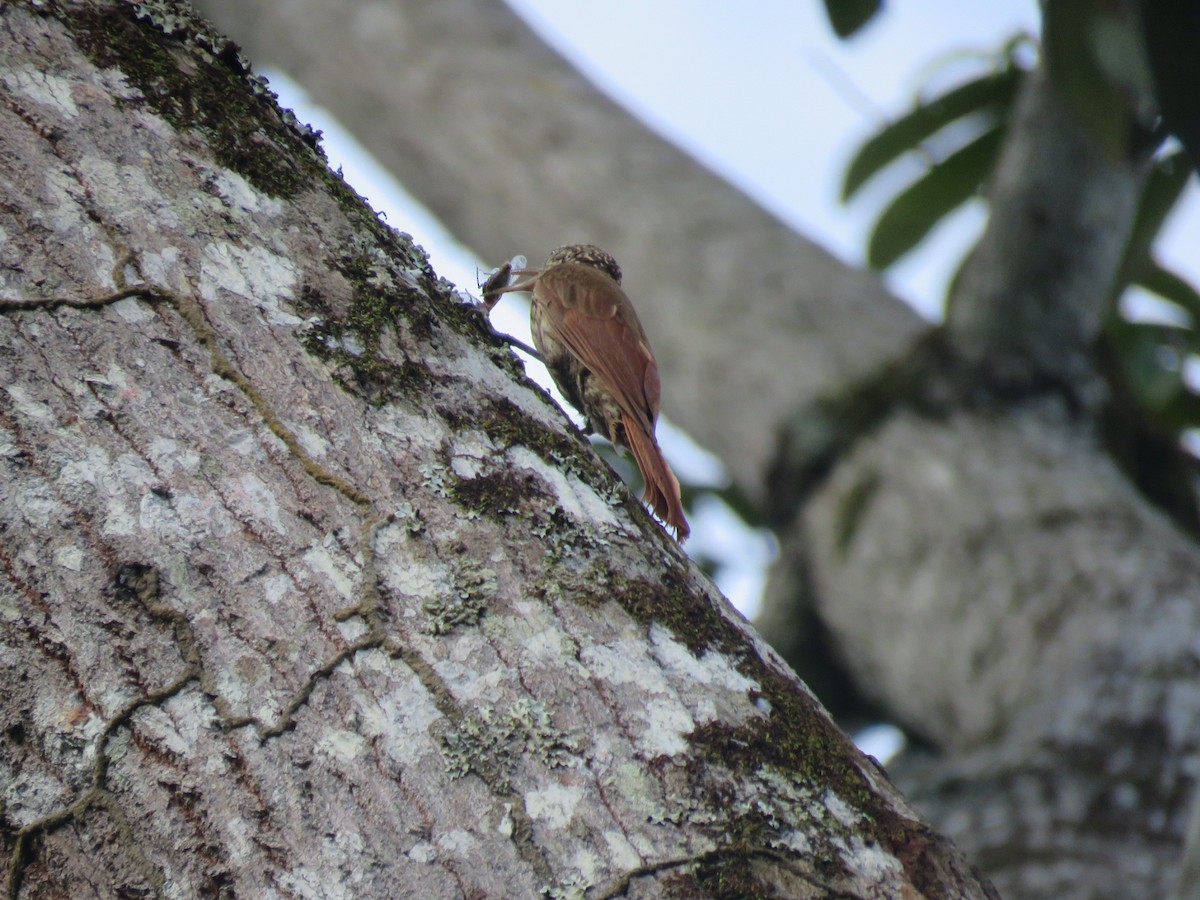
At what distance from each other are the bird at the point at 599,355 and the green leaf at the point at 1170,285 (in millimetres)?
3978

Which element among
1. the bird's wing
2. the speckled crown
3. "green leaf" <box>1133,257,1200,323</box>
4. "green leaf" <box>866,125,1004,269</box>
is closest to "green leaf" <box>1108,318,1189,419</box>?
"green leaf" <box>1133,257,1200,323</box>

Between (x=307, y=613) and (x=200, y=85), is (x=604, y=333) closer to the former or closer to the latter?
(x=200, y=85)

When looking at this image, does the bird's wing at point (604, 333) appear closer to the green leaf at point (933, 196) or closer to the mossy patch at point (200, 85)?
the mossy patch at point (200, 85)

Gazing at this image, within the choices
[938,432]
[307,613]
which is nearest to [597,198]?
[938,432]

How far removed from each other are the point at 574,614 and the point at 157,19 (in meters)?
1.01

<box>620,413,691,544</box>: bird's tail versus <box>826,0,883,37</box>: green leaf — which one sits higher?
<box>826,0,883,37</box>: green leaf

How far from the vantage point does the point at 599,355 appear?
253 centimetres

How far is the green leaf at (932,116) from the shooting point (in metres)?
5.13

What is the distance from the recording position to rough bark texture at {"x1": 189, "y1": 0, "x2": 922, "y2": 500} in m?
4.92

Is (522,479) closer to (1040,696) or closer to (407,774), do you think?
(407,774)

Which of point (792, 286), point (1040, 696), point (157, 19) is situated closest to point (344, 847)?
point (157, 19)

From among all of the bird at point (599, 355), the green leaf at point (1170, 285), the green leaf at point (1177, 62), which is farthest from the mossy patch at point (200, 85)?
the green leaf at point (1170, 285)

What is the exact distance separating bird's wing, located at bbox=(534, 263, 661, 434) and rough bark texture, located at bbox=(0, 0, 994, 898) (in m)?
1.02

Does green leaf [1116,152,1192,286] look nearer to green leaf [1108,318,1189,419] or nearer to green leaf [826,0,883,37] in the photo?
green leaf [1108,318,1189,419]
